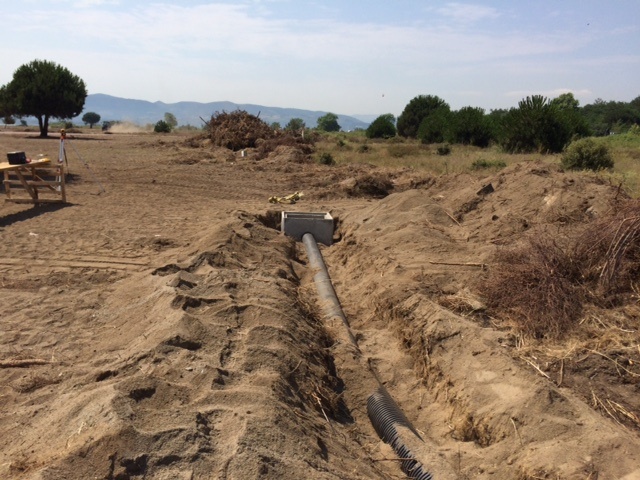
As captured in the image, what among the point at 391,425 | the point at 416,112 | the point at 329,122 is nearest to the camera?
the point at 391,425

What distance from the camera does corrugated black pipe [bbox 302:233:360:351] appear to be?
7.12 meters

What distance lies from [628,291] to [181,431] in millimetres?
4931

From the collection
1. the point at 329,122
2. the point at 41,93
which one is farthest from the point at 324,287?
the point at 329,122

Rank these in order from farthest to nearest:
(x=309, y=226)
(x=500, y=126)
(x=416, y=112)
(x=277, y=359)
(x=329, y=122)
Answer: (x=329, y=122)
(x=416, y=112)
(x=500, y=126)
(x=309, y=226)
(x=277, y=359)

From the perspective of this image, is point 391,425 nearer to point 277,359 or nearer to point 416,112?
point 277,359

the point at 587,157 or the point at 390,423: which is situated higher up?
the point at 587,157

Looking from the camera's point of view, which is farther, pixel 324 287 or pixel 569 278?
pixel 324 287

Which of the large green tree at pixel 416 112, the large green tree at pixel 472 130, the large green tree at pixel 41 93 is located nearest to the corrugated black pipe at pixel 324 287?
the large green tree at pixel 472 130

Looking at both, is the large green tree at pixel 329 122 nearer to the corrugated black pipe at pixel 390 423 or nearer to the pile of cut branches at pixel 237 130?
the pile of cut branches at pixel 237 130

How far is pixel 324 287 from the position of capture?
8.04 meters

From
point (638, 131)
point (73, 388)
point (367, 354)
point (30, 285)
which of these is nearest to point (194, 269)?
point (30, 285)

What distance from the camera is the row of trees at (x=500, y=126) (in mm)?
22078

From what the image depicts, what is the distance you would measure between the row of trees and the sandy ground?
12409mm

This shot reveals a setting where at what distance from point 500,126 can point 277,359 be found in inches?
868
